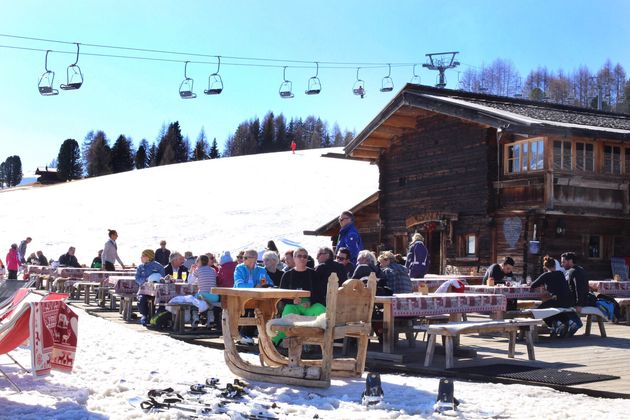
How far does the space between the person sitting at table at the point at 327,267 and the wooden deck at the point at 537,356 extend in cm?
115

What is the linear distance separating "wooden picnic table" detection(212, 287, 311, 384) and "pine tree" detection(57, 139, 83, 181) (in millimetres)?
104536

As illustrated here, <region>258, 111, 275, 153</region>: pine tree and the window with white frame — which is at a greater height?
<region>258, 111, 275, 153</region>: pine tree

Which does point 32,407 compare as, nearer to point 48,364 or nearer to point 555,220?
point 48,364

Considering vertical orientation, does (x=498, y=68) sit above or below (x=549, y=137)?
above

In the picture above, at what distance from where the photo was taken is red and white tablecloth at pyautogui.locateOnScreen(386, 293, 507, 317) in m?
10.3

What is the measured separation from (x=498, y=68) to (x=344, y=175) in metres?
70.7

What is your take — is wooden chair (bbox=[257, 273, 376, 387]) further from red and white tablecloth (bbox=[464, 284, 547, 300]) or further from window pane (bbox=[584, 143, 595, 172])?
window pane (bbox=[584, 143, 595, 172])

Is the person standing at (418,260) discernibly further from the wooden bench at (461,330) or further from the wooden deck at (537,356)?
the wooden bench at (461,330)

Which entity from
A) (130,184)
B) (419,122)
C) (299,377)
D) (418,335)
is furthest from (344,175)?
(299,377)

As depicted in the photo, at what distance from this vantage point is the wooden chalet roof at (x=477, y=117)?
64.4ft

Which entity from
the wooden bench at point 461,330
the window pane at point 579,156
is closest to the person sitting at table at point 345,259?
the wooden bench at point 461,330

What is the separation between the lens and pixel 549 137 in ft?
66.8

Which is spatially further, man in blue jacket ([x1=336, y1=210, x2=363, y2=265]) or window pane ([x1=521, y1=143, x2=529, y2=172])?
window pane ([x1=521, y1=143, x2=529, y2=172])

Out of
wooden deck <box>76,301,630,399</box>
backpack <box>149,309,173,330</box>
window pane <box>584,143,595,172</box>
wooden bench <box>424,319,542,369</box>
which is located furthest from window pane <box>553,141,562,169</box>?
backpack <box>149,309,173,330</box>
